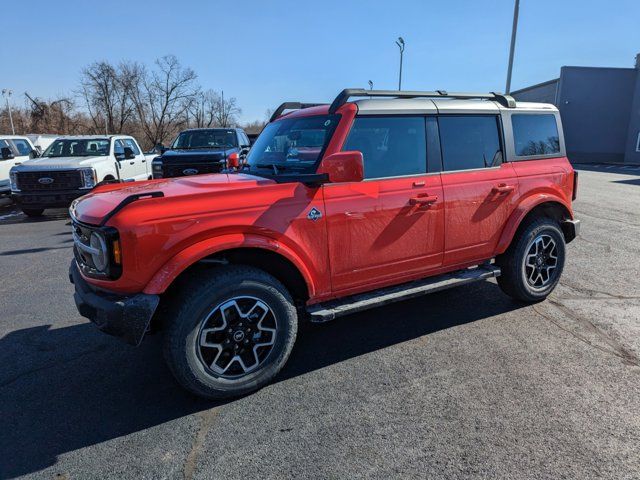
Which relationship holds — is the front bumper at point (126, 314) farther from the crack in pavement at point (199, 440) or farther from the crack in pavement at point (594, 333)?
the crack in pavement at point (594, 333)

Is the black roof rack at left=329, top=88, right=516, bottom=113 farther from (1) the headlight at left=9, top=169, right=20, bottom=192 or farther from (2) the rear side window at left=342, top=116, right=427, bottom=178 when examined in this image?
(1) the headlight at left=9, top=169, right=20, bottom=192

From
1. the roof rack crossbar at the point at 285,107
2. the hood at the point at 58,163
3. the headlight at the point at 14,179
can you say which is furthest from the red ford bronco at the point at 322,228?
the headlight at the point at 14,179

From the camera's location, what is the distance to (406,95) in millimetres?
3896

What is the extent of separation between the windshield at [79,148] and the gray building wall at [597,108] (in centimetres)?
3477

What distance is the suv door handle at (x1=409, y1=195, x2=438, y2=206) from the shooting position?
143 inches


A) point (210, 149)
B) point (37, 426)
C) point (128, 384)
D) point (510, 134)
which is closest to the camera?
point (37, 426)

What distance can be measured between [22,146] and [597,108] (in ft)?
130

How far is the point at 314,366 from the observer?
351cm

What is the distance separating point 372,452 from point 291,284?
4.46ft

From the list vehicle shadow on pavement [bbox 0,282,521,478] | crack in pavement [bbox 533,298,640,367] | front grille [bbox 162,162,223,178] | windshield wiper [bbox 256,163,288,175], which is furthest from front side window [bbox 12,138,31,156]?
crack in pavement [bbox 533,298,640,367]

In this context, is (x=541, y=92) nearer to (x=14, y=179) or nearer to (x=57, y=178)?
(x=57, y=178)

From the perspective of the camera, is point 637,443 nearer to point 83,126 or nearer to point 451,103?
point 451,103

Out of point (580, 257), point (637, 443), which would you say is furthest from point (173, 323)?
point (580, 257)

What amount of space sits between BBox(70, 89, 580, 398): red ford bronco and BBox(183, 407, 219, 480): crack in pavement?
0.47 ft
